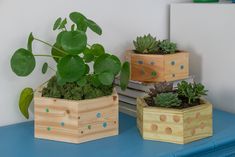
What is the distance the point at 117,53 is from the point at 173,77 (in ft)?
0.69

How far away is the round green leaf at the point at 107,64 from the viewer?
3.48 feet

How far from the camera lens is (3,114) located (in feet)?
3.94

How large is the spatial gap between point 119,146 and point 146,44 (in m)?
0.38

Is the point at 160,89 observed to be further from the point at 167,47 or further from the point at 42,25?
the point at 42,25

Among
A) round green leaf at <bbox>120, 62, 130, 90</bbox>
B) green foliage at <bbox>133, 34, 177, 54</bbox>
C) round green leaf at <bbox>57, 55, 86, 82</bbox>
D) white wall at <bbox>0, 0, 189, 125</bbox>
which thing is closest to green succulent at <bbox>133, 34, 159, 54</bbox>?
green foliage at <bbox>133, 34, 177, 54</bbox>

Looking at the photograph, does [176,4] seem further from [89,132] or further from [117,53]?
[89,132]

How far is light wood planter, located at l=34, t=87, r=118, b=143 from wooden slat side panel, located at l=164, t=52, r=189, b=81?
251mm

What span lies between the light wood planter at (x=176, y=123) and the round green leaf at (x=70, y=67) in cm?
18

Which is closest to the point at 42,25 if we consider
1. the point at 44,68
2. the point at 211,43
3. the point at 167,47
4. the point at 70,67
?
the point at 44,68

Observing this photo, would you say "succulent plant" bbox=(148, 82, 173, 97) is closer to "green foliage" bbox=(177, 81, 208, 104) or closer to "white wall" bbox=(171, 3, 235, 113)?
"green foliage" bbox=(177, 81, 208, 104)

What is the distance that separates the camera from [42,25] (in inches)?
48.2

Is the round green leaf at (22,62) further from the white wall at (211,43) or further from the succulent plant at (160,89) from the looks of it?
the white wall at (211,43)

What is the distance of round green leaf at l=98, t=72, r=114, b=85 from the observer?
41.4 inches

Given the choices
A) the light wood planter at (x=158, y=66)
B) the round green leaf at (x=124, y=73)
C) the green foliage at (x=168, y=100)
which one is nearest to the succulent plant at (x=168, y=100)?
the green foliage at (x=168, y=100)
